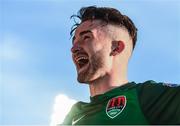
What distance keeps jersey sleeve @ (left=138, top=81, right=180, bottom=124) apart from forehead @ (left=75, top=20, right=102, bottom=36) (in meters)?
1.59

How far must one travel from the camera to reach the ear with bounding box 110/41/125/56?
6926 mm

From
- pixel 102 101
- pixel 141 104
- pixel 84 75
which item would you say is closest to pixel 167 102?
pixel 141 104

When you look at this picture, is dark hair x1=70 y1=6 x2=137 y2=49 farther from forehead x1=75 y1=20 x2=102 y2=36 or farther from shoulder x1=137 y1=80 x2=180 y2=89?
shoulder x1=137 y1=80 x2=180 y2=89

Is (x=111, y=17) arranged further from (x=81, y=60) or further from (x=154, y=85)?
(x=154, y=85)

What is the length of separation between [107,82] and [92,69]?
0.30 metres

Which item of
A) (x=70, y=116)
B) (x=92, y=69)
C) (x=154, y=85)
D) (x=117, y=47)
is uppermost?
(x=117, y=47)

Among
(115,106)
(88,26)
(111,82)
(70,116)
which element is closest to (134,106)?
(115,106)

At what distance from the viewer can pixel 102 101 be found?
6.42 metres

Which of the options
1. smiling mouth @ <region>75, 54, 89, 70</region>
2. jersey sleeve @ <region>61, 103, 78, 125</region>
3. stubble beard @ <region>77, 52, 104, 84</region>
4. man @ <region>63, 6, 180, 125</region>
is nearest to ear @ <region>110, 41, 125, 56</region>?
man @ <region>63, 6, 180, 125</region>

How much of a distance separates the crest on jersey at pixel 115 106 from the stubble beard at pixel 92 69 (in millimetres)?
567

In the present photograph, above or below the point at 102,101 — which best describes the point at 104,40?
above

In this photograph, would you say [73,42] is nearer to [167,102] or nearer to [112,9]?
[112,9]

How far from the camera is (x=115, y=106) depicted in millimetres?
6164

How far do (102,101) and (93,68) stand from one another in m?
0.58
